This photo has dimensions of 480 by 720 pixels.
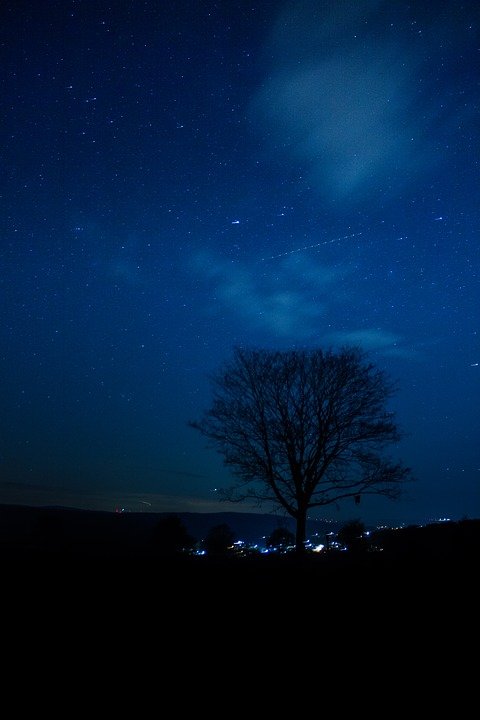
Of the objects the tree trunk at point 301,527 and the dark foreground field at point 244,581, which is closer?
the dark foreground field at point 244,581

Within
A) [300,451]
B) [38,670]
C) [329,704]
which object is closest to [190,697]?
[329,704]

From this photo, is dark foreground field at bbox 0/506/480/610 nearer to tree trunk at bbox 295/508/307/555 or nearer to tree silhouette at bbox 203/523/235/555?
tree trunk at bbox 295/508/307/555

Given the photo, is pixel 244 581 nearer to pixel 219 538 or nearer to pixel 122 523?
pixel 219 538

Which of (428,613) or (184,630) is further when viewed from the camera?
(428,613)

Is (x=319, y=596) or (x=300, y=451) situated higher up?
(x=300, y=451)

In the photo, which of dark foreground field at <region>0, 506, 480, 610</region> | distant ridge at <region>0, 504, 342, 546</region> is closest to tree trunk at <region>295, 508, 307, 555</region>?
dark foreground field at <region>0, 506, 480, 610</region>

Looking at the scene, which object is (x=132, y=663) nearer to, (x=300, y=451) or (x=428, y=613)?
(x=428, y=613)

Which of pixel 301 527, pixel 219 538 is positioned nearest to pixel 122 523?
pixel 219 538

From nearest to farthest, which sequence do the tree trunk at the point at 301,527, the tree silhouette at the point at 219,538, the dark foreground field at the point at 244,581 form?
the dark foreground field at the point at 244,581, the tree trunk at the point at 301,527, the tree silhouette at the point at 219,538

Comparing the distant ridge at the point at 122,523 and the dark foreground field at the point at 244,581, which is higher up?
the dark foreground field at the point at 244,581

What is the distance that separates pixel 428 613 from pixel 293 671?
2.00m

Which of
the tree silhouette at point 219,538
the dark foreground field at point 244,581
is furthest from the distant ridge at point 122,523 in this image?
the dark foreground field at point 244,581

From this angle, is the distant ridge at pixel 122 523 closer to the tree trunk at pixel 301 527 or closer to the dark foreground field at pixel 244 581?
the tree trunk at pixel 301 527

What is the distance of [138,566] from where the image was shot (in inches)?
297
